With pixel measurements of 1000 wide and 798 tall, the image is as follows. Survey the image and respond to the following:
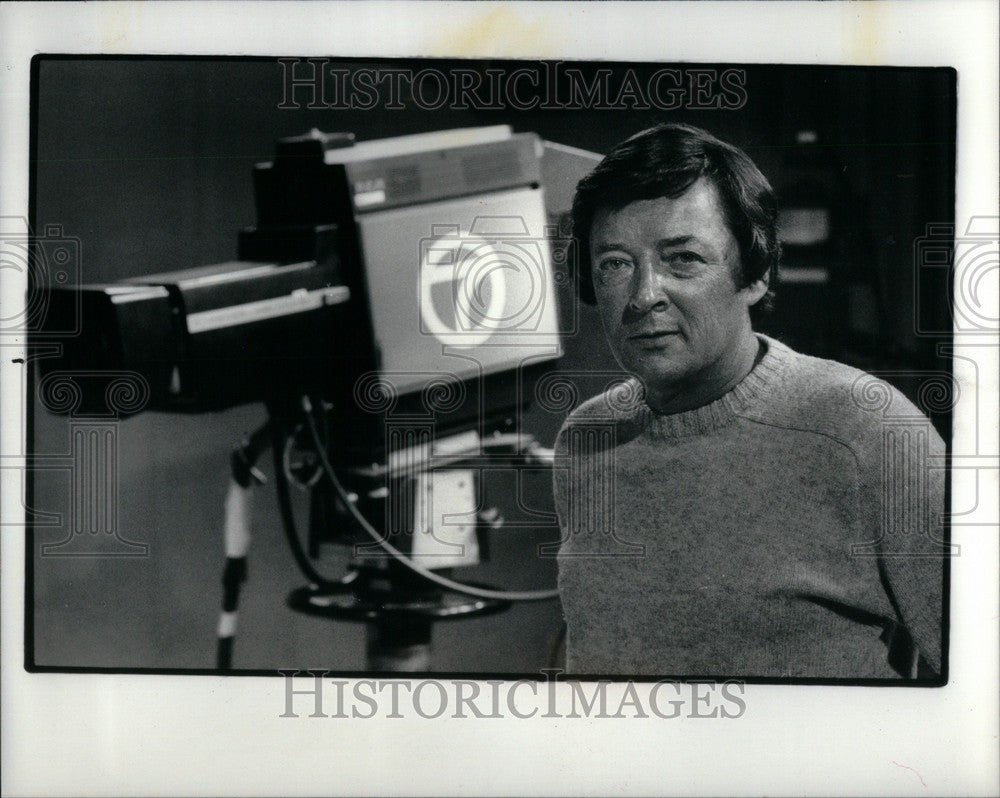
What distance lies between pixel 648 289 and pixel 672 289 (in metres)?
0.04

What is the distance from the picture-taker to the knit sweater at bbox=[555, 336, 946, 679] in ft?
4.62

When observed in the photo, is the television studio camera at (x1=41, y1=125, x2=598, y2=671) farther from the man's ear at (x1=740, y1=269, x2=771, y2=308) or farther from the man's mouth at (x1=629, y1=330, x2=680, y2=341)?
→ the man's ear at (x1=740, y1=269, x2=771, y2=308)

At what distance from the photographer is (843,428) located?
1416mm

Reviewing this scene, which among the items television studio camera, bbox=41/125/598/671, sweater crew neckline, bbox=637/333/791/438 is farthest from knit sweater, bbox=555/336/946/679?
television studio camera, bbox=41/125/598/671

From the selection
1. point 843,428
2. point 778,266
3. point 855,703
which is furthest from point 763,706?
point 778,266

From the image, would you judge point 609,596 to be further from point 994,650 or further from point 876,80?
point 876,80

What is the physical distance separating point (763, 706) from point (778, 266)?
0.69 meters

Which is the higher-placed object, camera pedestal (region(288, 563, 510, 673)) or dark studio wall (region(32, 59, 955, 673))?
dark studio wall (region(32, 59, 955, 673))

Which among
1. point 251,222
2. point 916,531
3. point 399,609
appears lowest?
point 399,609

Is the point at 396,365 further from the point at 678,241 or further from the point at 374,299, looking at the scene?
the point at 678,241

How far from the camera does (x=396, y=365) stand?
142cm

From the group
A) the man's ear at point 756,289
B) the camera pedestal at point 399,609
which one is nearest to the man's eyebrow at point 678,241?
the man's ear at point 756,289

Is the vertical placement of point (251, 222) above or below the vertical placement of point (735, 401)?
above

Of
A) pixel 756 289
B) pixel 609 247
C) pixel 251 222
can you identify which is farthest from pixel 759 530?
pixel 251 222
